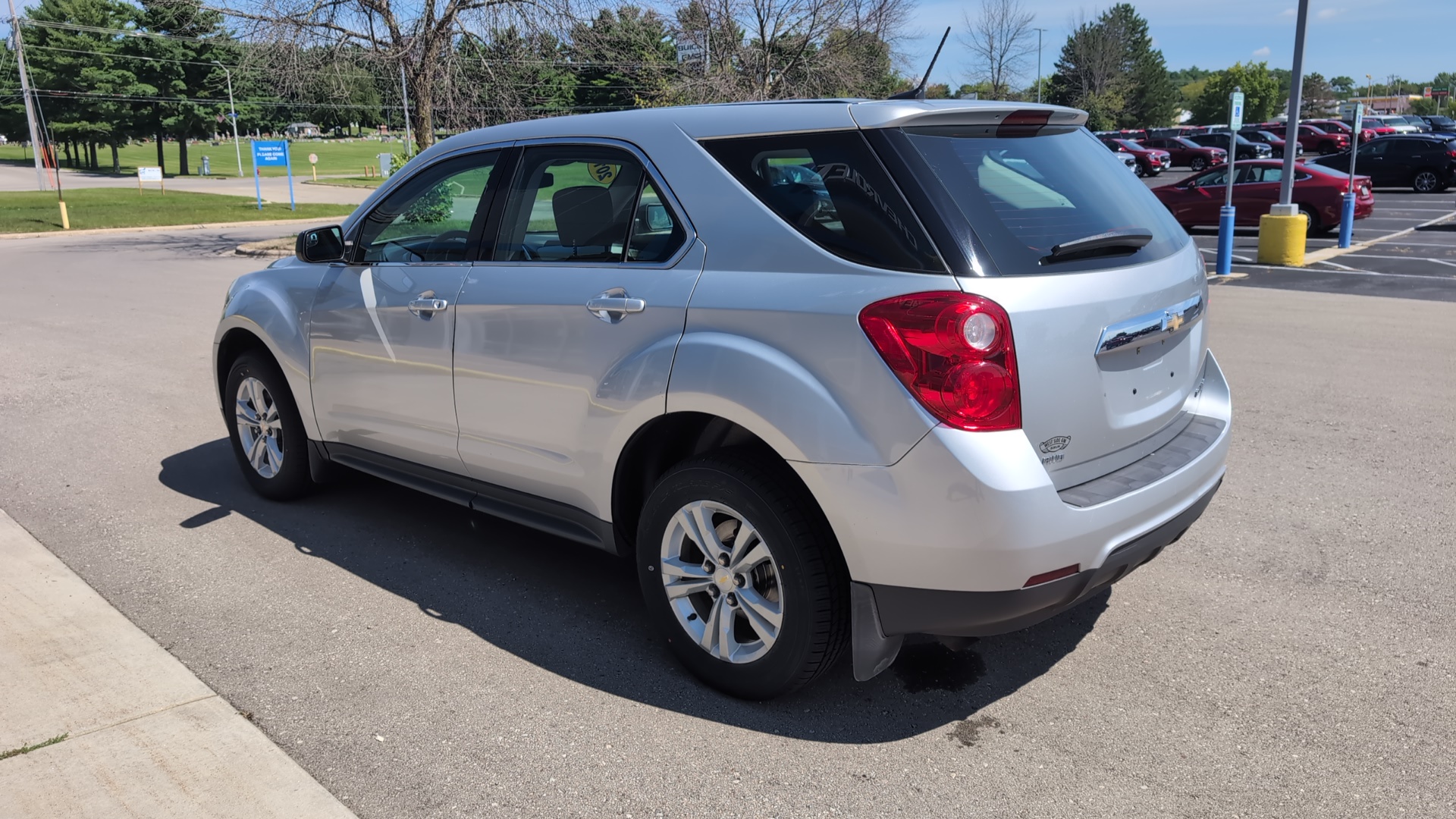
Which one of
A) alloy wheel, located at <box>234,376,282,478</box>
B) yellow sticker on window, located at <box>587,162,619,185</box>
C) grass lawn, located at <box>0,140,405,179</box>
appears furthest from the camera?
grass lawn, located at <box>0,140,405,179</box>

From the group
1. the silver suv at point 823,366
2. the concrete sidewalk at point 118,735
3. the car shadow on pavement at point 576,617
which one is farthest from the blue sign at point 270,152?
the silver suv at point 823,366

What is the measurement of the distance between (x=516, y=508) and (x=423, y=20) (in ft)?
58.2

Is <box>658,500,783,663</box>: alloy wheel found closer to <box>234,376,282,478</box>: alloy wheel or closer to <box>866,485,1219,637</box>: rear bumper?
<box>866,485,1219,637</box>: rear bumper

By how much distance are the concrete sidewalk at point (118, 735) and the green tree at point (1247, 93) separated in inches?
3735

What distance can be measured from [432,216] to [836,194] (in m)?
2.05

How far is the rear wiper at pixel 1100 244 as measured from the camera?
302 cm

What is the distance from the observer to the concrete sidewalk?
114 inches

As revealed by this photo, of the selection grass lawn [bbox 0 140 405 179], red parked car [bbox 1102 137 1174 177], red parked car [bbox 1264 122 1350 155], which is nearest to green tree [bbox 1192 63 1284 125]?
red parked car [bbox 1264 122 1350 155]

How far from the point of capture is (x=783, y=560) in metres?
3.09

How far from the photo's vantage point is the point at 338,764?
3.08 m

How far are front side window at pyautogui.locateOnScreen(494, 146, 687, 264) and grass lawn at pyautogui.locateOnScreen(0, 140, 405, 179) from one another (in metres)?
62.3

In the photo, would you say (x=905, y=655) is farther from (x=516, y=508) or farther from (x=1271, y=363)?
(x=1271, y=363)

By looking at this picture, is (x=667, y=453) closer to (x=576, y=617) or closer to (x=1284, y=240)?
(x=576, y=617)

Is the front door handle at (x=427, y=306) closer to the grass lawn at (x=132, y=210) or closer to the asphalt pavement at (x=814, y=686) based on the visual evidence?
the asphalt pavement at (x=814, y=686)
